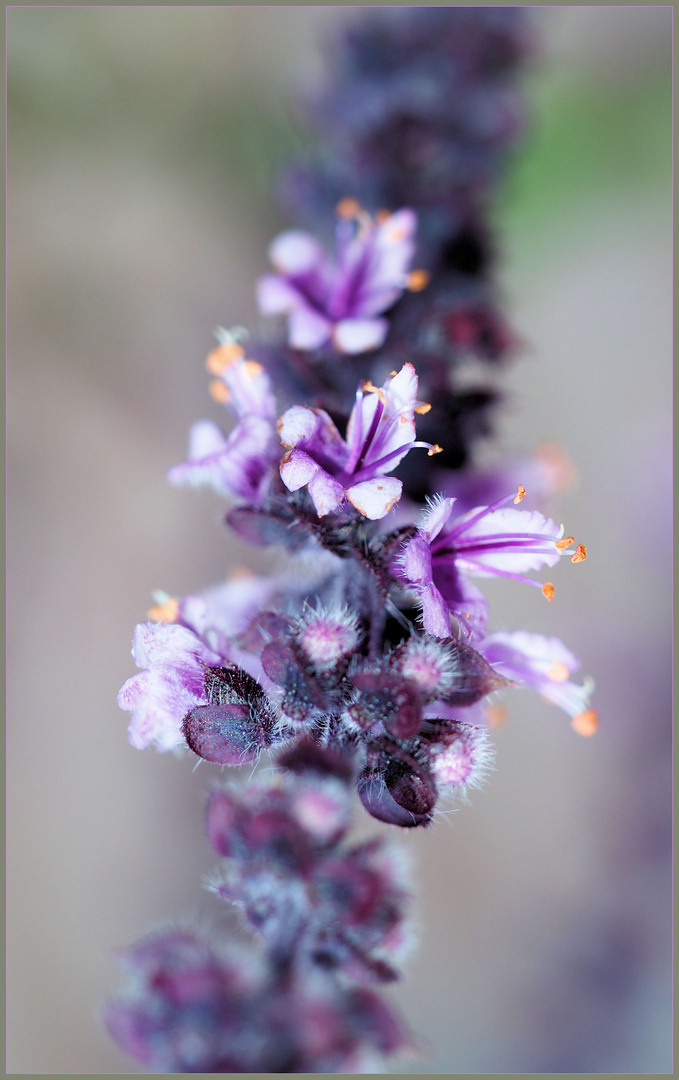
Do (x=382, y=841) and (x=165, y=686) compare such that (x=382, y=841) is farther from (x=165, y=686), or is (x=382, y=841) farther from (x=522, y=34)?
(x=522, y=34)

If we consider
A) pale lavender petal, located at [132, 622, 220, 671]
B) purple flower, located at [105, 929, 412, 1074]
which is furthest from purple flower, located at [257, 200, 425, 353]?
purple flower, located at [105, 929, 412, 1074]

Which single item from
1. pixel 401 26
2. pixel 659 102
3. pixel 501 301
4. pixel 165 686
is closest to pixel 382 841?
pixel 165 686

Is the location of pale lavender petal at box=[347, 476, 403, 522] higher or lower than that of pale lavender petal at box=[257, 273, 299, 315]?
lower

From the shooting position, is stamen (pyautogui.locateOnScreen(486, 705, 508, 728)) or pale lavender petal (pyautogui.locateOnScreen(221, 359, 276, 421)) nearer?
pale lavender petal (pyautogui.locateOnScreen(221, 359, 276, 421))

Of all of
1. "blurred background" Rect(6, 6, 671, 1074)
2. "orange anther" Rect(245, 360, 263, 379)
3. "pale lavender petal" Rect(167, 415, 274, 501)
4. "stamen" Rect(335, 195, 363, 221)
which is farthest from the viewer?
"blurred background" Rect(6, 6, 671, 1074)

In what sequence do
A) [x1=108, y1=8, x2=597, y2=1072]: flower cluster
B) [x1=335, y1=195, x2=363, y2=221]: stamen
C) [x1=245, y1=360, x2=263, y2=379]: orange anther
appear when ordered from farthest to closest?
[x1=335, y1=195, x2=363, y2=221]: stamen, [x1=245, y1=360, x2=263, y2=379]: orange anther, [x1=108, y1=8, x2=597, y2=1072]: flower cluster

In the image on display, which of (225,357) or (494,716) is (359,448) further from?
(494,716)

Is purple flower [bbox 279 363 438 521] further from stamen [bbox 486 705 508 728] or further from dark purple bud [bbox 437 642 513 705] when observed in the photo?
stamen [bbox 486 705 508 728]
